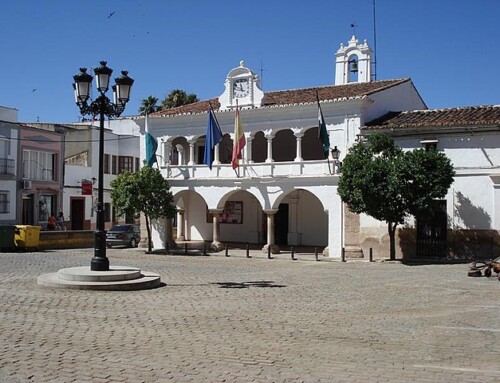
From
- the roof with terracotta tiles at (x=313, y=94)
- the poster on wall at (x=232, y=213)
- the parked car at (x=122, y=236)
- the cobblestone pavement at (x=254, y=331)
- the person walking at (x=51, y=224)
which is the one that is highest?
the roof with terracotta tiles at (x=313, y=94)

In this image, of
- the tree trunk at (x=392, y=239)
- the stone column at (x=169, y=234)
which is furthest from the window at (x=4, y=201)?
the tree trunk at (x=392, y=239)

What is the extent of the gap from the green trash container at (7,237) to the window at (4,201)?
10044 millimetres

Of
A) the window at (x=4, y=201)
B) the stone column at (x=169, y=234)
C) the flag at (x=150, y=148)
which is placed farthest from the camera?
the window at (x=4, y=201)

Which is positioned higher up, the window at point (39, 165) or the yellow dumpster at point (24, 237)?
the window at point (39, 165)

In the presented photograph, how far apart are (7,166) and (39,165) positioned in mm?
2814

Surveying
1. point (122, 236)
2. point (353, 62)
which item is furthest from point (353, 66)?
point (122, 236)

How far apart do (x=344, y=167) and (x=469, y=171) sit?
495 cm

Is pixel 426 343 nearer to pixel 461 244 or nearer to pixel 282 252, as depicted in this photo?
pixel 461 244

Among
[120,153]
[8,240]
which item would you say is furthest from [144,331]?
[120,153]

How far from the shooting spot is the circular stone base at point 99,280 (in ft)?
44.4

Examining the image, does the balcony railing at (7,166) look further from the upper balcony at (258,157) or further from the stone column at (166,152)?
the stone column at (166,152)

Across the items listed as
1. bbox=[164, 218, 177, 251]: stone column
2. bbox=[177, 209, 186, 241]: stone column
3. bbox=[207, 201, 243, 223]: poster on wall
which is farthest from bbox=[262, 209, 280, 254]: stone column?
bbox=[177, 209, 186, 241]: stone column

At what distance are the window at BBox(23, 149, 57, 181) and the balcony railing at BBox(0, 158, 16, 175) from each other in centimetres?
113

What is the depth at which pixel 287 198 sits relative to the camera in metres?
31.7
